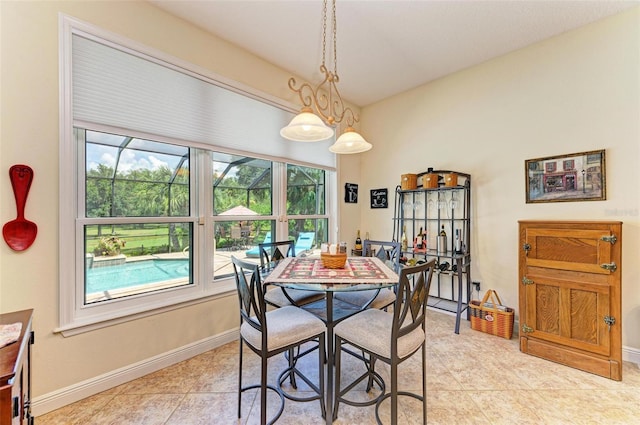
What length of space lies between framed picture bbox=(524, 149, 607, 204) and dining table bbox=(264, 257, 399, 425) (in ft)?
6.10

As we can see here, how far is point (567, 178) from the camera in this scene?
2516 mm

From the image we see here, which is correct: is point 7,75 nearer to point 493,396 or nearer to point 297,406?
point 297,406

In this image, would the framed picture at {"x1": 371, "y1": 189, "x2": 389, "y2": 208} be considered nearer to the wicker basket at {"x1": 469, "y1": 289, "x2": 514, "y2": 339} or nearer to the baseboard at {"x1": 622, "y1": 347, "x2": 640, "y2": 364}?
the wicker basket at {"x1": 469, "y1": 289, "x2": 514, "y2": 339}

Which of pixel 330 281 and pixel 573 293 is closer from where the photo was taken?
pixel 330 281

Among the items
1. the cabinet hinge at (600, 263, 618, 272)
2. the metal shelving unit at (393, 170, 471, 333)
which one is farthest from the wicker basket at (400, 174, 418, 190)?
the cabinet hinge at (600, 263, 618, 272)

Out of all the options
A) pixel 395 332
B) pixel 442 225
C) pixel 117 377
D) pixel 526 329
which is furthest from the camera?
pixel 442 225

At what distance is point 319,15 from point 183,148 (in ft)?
5.39

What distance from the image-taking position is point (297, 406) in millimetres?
1786

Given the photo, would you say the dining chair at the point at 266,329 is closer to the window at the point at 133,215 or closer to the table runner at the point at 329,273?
the table runner at the point at 329,273

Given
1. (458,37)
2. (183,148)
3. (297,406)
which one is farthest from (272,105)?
(297,406)

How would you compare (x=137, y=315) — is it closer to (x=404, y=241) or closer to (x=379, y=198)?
(x=404, y=241)

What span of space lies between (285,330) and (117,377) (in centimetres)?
145

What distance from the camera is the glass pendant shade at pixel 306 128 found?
70.7 inches

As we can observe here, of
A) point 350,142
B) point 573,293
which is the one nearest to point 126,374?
point 350,142
